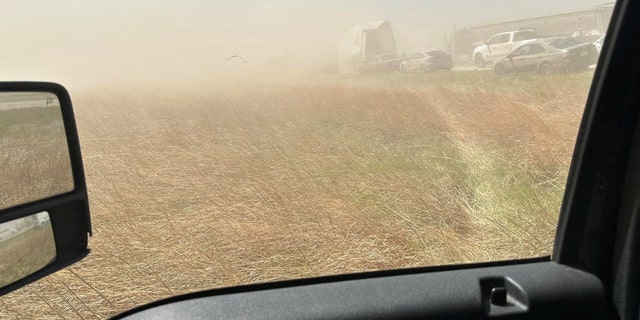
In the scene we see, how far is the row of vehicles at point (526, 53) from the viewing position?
3.69m

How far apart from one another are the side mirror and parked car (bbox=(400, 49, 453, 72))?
3.13 meters

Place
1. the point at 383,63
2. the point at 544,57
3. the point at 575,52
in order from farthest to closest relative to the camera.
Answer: the point at 383,63, the point at 544,57, the point at 575,52

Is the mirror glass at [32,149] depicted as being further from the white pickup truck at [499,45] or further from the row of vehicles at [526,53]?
the white pickup truck at [499,45]

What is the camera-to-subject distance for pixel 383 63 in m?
4.75

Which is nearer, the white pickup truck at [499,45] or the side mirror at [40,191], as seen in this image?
the side mirror at [40,191]

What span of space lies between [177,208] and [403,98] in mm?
2094

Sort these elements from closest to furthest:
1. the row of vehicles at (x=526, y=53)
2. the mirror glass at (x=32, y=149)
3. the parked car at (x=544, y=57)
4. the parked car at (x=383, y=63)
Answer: the mirror glass at (x=32, y=149) → the parked car at (x=544, y=57) → the row of vehicles at (x=526, y=53) → the parked car at (x=383, y=63)

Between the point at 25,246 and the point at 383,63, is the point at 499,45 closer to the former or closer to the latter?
the point at 383,63

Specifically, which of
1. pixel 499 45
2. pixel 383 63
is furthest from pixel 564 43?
pixel 383 63

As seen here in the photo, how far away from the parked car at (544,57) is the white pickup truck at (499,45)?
0.04 metres

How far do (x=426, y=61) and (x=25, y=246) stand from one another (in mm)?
3410

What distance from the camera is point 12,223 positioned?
1646 millimetres

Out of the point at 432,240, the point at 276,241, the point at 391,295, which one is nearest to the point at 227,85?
the point at 276,241

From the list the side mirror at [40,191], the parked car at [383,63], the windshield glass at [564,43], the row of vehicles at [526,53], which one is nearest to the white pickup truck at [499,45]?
the row of vehicles at [526,53]
